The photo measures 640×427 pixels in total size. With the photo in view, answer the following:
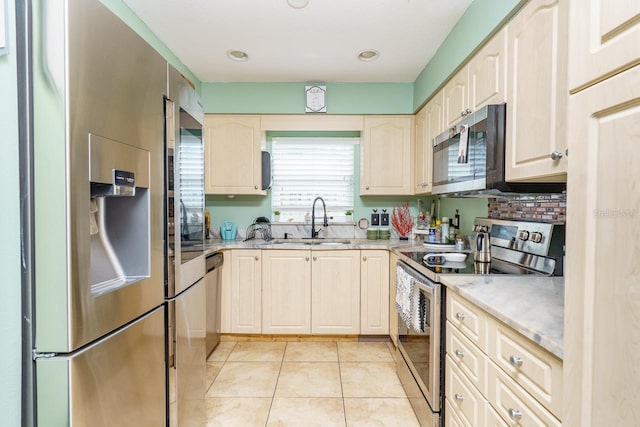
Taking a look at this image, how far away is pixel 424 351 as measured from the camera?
73.1 inches

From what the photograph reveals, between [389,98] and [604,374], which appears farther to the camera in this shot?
[389,98]

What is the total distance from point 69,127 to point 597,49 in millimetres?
1164

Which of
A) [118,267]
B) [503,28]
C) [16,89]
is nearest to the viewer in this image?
[16,89]

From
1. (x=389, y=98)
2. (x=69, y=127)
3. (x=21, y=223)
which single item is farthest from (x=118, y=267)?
(x=389, y=98)

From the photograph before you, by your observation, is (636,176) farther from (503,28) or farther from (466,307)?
(503,28)

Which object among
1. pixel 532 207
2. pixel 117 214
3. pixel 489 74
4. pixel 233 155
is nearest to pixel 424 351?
pixel 532 207

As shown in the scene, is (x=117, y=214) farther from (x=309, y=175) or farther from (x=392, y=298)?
(x=309, y=175)

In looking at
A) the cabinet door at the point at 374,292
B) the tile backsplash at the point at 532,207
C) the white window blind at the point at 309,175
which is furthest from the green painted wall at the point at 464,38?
the cabinet door at the point at 374,292

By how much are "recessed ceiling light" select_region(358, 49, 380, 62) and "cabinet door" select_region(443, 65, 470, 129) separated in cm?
66

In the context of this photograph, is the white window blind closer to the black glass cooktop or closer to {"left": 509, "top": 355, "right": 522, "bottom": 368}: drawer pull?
the black glass cooktop

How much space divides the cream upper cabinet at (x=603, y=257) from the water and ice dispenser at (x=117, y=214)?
3.76 feet

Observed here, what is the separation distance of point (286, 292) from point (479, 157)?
1.98 meters

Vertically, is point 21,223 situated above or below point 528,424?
above

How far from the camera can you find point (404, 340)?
231 centimetres
